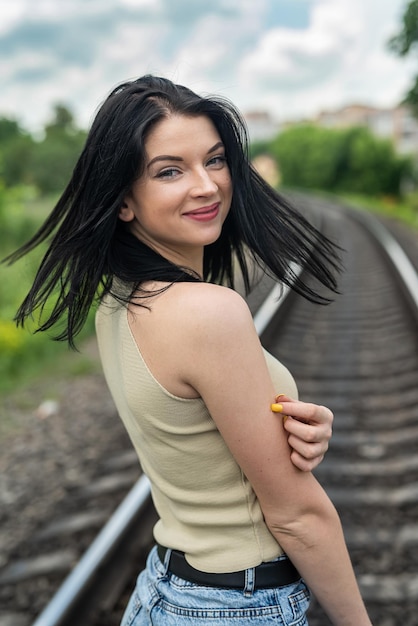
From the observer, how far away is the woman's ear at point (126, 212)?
4.66ft

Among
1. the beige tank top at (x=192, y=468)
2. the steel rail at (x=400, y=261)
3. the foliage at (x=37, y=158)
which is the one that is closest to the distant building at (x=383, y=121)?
the foliage at (x=37, y=158)

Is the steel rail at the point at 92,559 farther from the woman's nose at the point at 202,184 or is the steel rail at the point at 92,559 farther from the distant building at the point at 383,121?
the distant building at the point at 383,121

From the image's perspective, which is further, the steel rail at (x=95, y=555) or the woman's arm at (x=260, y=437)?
the steel rail at (x=95, y=555)

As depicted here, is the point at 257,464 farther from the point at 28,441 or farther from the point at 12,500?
the point at 28,441

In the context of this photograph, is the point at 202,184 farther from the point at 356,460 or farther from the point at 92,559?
the point at 356,460

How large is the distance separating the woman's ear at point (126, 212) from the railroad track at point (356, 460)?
5.41 ft

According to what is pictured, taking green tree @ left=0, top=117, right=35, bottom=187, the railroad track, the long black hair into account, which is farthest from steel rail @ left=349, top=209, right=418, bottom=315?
green tree @ left=0, top=117, right=35, bottom=187

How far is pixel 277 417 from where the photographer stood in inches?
49.1

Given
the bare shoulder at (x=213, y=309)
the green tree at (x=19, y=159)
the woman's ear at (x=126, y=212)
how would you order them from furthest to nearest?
the green tree at (x=19, y=159) < the woman's ear at (x=126, y=212) < the bare shoulder at (x=213, y=309)

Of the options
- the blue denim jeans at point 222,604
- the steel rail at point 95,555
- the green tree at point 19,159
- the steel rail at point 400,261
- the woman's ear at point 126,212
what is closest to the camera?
the blue denim jeans at point 222,604

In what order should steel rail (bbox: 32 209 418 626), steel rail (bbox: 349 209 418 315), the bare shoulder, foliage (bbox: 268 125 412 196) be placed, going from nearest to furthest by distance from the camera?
the bare shoulder
steel rail (bbox: 32 209 418 626)
steel rail (bbox: 349 209 418 315)
foliage (bbox: 268 125 412 196)

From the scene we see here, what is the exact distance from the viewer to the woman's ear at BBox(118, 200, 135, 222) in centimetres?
142

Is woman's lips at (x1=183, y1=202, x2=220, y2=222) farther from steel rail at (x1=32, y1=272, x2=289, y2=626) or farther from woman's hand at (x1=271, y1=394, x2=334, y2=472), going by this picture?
steel rail at (x1=32, y1=272, x2=289, y2=626)

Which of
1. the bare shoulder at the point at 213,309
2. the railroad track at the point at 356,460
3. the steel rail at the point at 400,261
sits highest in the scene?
the bare shoulder at the point at 213,309
